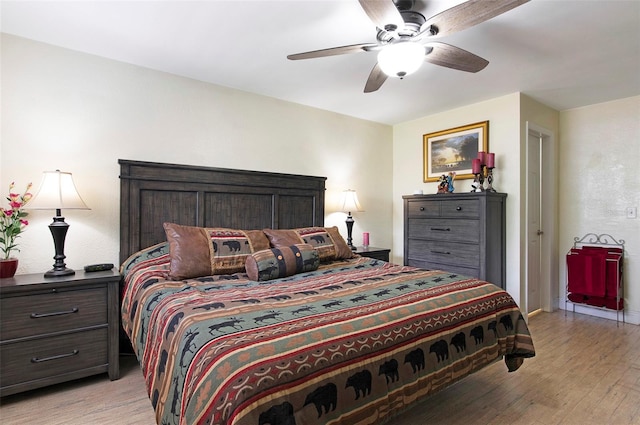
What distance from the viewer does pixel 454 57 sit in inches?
79.9

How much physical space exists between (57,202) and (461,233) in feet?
11.4

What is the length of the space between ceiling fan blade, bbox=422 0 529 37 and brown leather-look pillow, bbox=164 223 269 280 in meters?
1.87

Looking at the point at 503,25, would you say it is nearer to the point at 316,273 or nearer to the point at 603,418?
the point at 316,273

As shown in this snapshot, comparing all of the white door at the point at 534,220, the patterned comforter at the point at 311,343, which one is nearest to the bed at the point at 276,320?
the patterned comforter at the point at 311,343

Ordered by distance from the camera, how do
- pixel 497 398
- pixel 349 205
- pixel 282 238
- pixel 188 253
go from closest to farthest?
pixel 497 398
pixel 188 253
pixel 282 238
pixel 349 205

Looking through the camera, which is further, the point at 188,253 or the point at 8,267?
the point at 188,253

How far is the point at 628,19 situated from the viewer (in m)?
2.05

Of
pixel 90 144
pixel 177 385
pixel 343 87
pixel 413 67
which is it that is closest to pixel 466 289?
pixel 413 67

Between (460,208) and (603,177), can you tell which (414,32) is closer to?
(460,208)

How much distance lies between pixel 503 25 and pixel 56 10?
2.78 m

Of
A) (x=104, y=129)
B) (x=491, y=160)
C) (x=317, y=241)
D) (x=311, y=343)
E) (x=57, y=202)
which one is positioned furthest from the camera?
(x=491, y=160)

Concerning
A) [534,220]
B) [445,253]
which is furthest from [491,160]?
[445,253]

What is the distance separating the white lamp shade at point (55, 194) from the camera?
2.11m

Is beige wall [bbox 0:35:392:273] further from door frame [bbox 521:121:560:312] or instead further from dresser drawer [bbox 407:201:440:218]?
door frame [bbox 521:121:560:312]
